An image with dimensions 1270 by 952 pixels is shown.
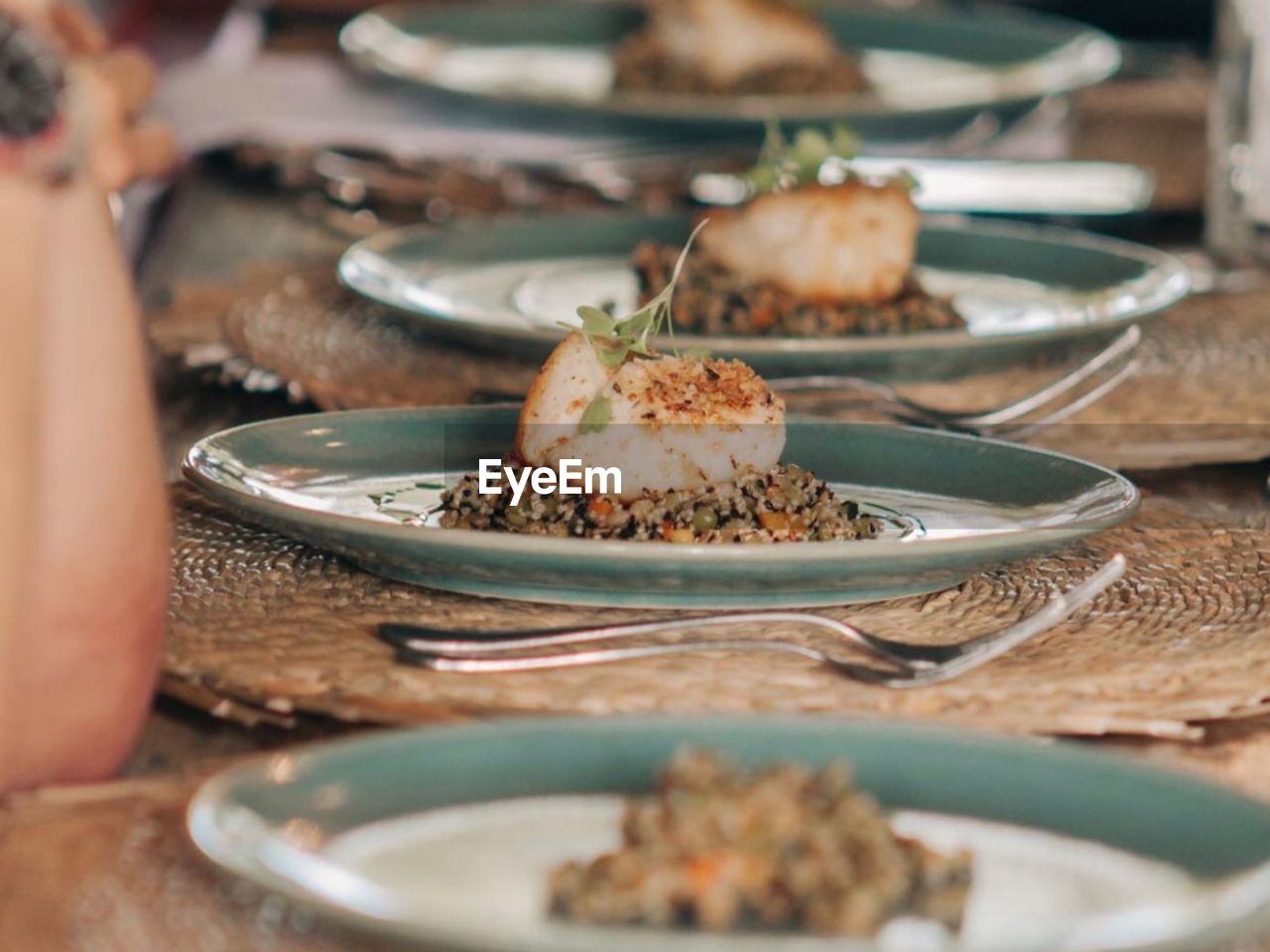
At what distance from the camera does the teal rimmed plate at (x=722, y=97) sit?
8.46 ft

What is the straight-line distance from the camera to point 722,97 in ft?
8.84

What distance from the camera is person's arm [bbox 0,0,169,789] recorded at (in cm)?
76

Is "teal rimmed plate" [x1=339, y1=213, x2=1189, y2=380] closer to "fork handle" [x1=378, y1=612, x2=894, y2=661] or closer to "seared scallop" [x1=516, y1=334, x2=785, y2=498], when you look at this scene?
"seared scallop" [x1=516, y1=334, x2=785, y2=498]

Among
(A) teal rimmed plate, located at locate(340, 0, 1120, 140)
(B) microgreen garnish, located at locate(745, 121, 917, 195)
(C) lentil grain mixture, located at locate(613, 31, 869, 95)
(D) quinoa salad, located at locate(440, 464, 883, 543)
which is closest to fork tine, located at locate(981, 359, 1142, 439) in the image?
(B) microgreen garnish, located at locate(745, 121, 917, 195)

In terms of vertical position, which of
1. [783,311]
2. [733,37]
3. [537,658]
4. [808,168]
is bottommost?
[537,658]

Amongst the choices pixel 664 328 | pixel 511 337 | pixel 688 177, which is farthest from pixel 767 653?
pixel 688 177

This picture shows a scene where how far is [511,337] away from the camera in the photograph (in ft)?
4.75

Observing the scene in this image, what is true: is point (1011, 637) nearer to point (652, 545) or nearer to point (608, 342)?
point (652, 545)

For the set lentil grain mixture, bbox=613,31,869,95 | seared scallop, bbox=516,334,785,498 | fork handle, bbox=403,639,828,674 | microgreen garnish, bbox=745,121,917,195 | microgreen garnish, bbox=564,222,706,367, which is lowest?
fork handle, bbox=403,639,828,674

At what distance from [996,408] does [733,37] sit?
4.57 feet

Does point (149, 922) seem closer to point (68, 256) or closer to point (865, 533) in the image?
point (68, 256)

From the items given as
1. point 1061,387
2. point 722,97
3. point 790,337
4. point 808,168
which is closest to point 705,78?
point 722,97

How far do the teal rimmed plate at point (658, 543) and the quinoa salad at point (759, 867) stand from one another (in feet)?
0.79

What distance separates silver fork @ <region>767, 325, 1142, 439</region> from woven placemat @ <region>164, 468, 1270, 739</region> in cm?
30
